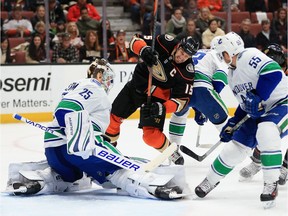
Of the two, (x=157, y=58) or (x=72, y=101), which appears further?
(x=157, y=58)

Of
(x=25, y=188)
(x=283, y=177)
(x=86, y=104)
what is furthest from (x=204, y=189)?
(x=25, y=188)

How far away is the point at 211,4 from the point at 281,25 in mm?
854

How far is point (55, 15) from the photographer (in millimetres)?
8414

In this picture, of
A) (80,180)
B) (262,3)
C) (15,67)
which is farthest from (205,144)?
(262,3)

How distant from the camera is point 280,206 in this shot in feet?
13.1

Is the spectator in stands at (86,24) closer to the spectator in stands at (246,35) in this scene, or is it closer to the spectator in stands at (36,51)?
the spectator in stands at (36,51)

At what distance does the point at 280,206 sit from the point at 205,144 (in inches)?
82.5

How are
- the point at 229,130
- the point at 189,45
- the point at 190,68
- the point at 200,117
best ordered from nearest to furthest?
the point at 229,130, the point at 189,45, the point at 190,68, the point at 200,117

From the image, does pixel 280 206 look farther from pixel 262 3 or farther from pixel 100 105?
pixel 262 3

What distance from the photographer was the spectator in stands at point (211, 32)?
8.45m

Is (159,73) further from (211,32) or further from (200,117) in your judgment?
(211,32)

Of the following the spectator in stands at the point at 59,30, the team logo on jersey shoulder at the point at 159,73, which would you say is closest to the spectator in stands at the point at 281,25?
the spectator in stands at the point at 59,30

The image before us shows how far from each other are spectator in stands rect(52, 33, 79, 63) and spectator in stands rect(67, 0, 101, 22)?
41 centimetres

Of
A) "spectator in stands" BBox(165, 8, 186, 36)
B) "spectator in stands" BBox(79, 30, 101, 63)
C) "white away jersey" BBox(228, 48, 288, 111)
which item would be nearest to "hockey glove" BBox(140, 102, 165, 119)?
"white away jersey" BBox(228, 48, 288, 111)
